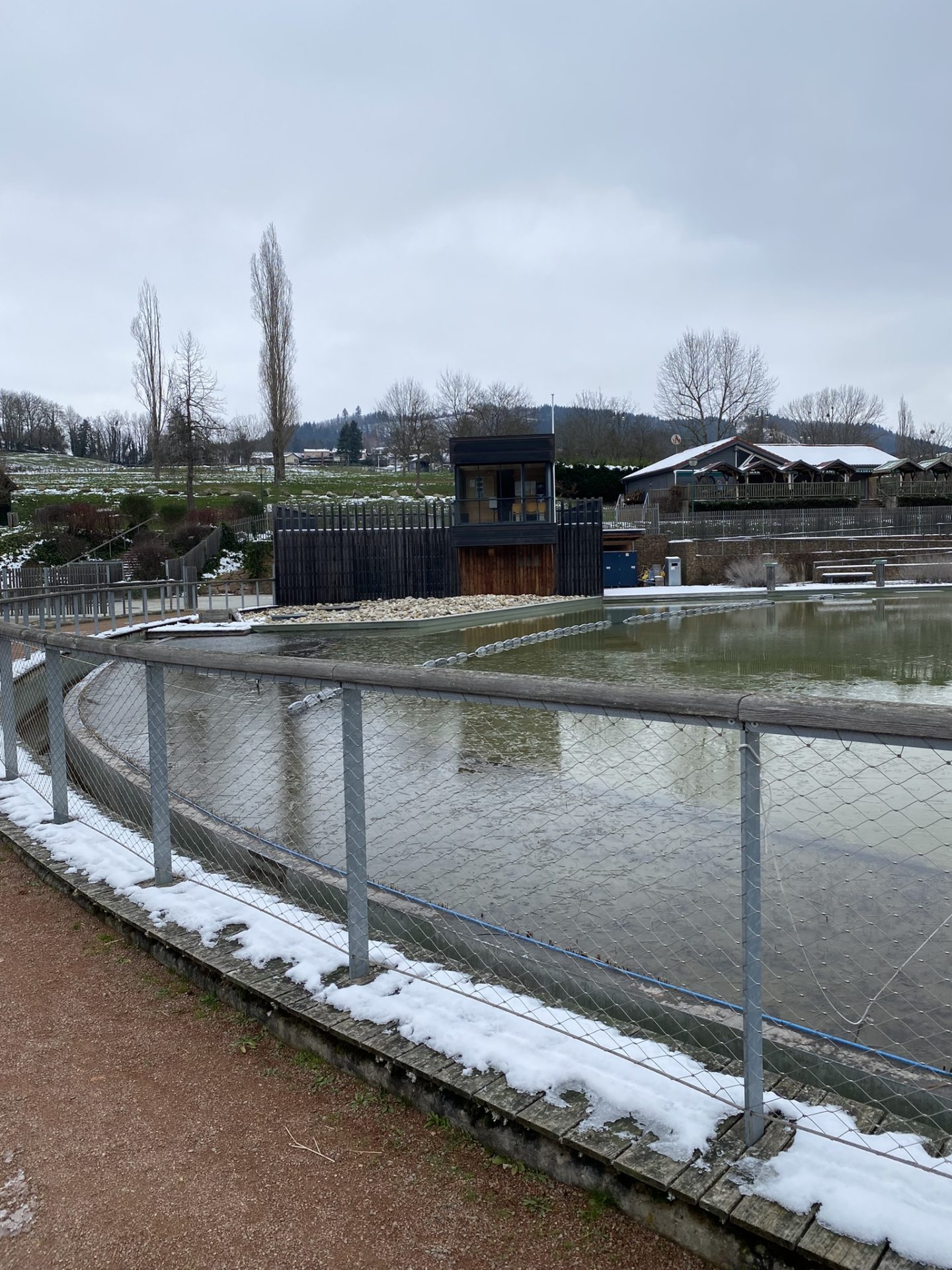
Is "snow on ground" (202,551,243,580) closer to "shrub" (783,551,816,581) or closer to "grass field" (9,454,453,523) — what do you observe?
"grass field" (9,454,453,523)

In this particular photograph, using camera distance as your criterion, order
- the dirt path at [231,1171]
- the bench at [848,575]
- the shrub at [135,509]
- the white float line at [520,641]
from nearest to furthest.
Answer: the dirt path at [231,1171] < the white float line at [520,641] < the bench at [848,575] < the shrub at [135,509]

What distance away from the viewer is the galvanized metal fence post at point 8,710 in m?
5.85

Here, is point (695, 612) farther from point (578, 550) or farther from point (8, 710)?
point (8, 710)

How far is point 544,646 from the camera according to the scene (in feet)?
59.1

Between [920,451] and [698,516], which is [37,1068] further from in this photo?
[920,451]

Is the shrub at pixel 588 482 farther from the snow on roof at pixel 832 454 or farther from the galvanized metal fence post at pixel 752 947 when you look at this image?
the galvanized metal fence post at pixel 752 947

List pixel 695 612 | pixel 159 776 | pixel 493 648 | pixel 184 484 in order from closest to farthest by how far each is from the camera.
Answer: pixel 159 776 → pixel 493 648 → pixel 695 612 → pixel 184 484

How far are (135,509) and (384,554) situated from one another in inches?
561

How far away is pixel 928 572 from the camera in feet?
119

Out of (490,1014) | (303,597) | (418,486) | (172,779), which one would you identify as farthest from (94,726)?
(418,486)

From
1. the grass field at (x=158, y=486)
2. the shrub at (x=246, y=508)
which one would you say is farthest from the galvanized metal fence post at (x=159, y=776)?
the shrub at (x=246, y=508)

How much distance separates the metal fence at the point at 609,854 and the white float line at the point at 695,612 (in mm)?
14136

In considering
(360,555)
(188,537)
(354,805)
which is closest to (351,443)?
(188,537)

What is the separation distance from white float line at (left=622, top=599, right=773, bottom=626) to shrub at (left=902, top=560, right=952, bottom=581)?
10.0 metres
